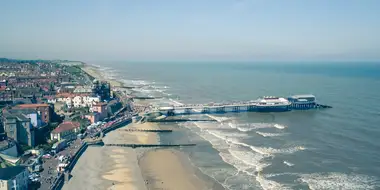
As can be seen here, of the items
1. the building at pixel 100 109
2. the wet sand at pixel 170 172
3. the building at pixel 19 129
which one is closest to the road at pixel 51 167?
the building at pixel 19 129

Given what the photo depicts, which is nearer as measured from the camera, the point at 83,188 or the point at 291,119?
the point at 83,188

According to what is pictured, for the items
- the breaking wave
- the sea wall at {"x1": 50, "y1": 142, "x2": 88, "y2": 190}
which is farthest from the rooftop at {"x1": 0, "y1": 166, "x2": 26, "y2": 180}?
the breaking wave

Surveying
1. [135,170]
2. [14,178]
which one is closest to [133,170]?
[135,170]

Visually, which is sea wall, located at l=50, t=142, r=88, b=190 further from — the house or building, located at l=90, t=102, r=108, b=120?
building, located at l=90, t=102, r=108, b=120

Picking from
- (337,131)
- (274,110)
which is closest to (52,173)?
(337,131)

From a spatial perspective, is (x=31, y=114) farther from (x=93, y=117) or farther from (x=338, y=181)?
(x=338, y=181)

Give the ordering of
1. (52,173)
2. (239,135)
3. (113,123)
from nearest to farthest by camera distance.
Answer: (52,173) < (239,135) < (113,123)

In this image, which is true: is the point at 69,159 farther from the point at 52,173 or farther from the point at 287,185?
the point at 287,185
